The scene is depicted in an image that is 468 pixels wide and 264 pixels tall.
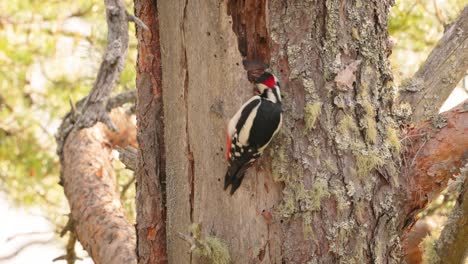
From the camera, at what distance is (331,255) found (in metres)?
2.00

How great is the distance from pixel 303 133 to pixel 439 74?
78 cm

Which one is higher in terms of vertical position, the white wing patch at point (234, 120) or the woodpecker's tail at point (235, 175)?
the white wing patch at point (234, 120)

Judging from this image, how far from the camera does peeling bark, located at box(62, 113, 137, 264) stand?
2.75 m

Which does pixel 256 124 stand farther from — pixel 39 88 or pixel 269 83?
pixel 39 88

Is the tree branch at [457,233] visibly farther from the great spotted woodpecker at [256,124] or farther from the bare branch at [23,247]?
the bare branch at [23,247]

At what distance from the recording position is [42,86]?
156 inches

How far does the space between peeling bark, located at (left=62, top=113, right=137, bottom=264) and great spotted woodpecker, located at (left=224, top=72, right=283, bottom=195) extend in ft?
→ 2.85

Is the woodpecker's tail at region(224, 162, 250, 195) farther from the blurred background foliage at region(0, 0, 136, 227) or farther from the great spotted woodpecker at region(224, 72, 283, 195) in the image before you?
the blurred background foliage at region(0, 0, 136, 227)

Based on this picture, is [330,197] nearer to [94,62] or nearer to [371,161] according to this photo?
[371,161]

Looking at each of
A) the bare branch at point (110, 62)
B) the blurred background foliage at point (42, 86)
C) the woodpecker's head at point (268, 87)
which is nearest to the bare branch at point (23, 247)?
the blurred background foliage at point (42, 86)

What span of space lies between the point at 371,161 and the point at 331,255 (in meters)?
0.28

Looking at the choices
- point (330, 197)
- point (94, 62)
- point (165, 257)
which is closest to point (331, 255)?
point (330, 197)

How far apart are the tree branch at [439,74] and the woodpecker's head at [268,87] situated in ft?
2.39

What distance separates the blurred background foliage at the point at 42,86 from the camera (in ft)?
12.6
